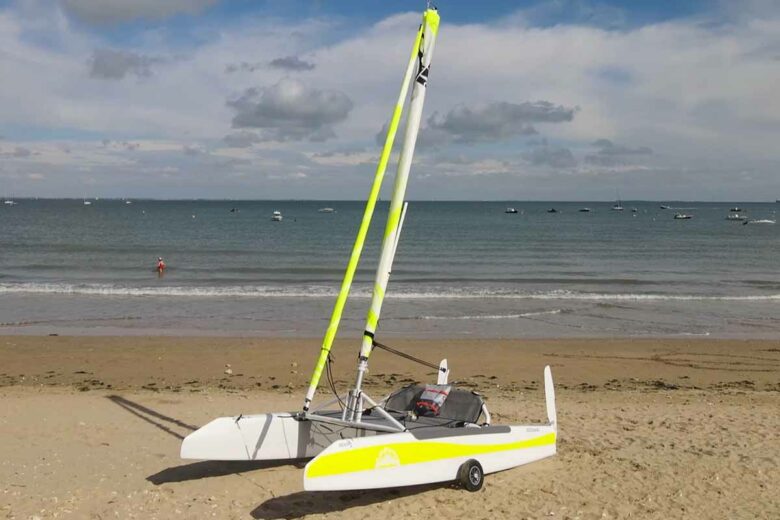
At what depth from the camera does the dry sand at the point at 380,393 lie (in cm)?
745

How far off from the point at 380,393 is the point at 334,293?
→ 15.7m

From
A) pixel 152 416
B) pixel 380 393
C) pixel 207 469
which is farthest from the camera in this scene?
pixel 380 393

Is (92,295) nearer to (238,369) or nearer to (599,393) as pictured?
(238,369)

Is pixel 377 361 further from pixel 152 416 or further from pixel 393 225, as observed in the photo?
pixel 393 225

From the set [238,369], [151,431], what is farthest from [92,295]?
[151,431]

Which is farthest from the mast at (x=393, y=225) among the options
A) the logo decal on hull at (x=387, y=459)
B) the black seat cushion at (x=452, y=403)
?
the black seat cushion at (x=452, y=403)

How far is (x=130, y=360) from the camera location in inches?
611

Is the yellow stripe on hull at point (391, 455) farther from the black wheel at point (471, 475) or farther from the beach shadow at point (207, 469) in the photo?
the beach shadow at point (207, 469)

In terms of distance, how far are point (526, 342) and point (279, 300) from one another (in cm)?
1068

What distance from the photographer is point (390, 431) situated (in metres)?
7.78

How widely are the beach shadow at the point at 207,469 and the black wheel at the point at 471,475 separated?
6.37 ft

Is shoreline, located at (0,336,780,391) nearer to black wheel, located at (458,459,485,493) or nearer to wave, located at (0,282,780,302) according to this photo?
black wheel, located at (458,459,485,493)

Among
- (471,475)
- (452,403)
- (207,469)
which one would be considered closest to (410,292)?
(452,403)

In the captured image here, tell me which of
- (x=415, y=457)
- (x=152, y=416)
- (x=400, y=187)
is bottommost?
(x=152, y=416)
